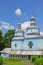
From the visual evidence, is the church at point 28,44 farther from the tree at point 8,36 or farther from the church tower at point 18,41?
the tree at point 8,36

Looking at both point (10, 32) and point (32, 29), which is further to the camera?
point (10, 32)

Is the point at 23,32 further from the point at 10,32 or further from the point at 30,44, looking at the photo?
the point at 10,32

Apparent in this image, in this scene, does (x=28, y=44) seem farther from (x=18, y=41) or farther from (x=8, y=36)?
(x=8, y=36)

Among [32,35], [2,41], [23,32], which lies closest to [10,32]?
[2,41]

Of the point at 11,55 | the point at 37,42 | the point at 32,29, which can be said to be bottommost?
the point at 11,55

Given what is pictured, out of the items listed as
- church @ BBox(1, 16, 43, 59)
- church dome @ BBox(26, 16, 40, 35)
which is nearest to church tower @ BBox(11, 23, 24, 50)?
church @ BBox(1, 16, 43, 59)

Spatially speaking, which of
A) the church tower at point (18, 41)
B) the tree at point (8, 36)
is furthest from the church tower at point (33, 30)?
the tree at point (8, 36)

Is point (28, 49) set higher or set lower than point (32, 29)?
lower

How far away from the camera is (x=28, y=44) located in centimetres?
4794

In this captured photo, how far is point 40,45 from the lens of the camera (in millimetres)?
46656

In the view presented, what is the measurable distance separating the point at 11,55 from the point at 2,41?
586 inches

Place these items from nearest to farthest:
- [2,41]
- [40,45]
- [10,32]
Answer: [40,45], [2,41], [10,32]

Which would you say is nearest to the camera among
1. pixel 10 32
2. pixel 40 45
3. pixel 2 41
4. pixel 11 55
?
pixel 40 45

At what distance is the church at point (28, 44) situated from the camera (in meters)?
46.6
